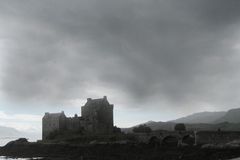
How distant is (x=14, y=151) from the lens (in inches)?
3184

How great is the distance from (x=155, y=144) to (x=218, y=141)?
10.9 m

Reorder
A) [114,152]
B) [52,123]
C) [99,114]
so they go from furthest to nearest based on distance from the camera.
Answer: [52,123] → [99,114] → [114,152]

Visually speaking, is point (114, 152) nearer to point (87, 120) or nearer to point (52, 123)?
point (87, 120)

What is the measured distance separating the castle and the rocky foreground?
6.43 metres

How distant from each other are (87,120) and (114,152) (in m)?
26.0

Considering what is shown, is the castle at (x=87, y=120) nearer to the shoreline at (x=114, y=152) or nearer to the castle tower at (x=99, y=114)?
the castle tower at (x=99, y=114)

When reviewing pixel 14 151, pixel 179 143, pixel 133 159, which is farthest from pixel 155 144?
pixel 14 151

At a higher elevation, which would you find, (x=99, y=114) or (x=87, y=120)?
(x=99, y=114)

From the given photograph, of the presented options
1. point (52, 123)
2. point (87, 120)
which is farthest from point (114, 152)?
point (52, 123)

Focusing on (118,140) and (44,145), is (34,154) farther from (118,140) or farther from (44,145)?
(118,140)

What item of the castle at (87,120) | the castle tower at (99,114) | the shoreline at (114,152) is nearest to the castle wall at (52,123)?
the castle at (87,120)

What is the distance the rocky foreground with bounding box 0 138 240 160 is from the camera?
161ft

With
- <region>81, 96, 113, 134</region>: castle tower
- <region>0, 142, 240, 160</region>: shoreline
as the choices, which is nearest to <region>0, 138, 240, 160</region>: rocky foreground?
<region>0, 142, 240, 160</region>: shoreline

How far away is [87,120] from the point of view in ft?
289
